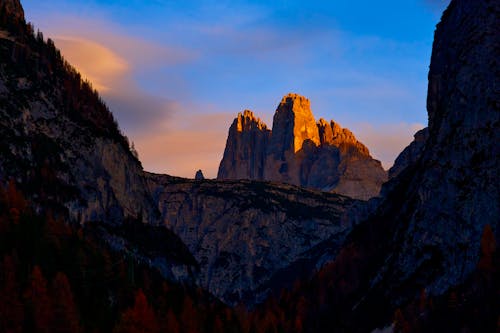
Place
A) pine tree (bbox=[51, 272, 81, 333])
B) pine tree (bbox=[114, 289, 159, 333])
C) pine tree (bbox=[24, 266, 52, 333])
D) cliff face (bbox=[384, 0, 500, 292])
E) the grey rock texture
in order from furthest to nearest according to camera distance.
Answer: cliff face (bbox=[384, 0, 500, 292]) < the grey rock texture < pine tree (bbox=[114, 289, 159, 333]) < pine tree (bbox=[24, 266, 52, 333]) < pine tree (bbox=[51, 272, 81, 333])

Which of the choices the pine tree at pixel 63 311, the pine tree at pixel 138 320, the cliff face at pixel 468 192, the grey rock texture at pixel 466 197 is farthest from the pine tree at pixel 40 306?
the cliff face at pixel 468 192

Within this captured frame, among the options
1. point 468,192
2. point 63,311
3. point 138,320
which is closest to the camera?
point 63,311

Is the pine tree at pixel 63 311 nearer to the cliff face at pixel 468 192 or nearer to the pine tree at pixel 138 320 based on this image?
the pine tree at pixel 138 320

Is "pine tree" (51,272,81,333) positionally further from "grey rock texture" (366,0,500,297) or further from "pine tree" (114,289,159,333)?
"grey rock texture" (366,0,500,297)

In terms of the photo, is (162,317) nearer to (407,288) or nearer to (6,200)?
(6,200)

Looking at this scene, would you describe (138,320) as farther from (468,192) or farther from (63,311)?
(468,192)

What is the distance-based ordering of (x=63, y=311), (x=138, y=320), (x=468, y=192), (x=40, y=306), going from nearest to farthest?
(x=40, y=306) < (x=63, y=311) < (x=138, y=320) < (x=468, y=192)

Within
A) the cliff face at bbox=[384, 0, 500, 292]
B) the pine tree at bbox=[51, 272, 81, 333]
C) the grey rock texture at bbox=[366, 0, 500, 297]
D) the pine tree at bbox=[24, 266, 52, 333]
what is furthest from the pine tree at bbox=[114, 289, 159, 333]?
the cliff face at bbox=[384, 0, 500, 292]

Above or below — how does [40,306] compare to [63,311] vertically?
above

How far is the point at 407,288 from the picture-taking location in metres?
193

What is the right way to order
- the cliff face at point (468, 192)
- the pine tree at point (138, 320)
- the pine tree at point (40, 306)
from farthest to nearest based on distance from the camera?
the cliff face at point (468, 192) → the pine tree at point (138, 320) → the pine tree at point (40, 306)

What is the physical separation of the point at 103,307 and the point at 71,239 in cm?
2945

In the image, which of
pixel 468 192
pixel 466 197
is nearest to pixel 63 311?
pixel 466 197

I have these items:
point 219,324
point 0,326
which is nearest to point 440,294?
point 219,324
